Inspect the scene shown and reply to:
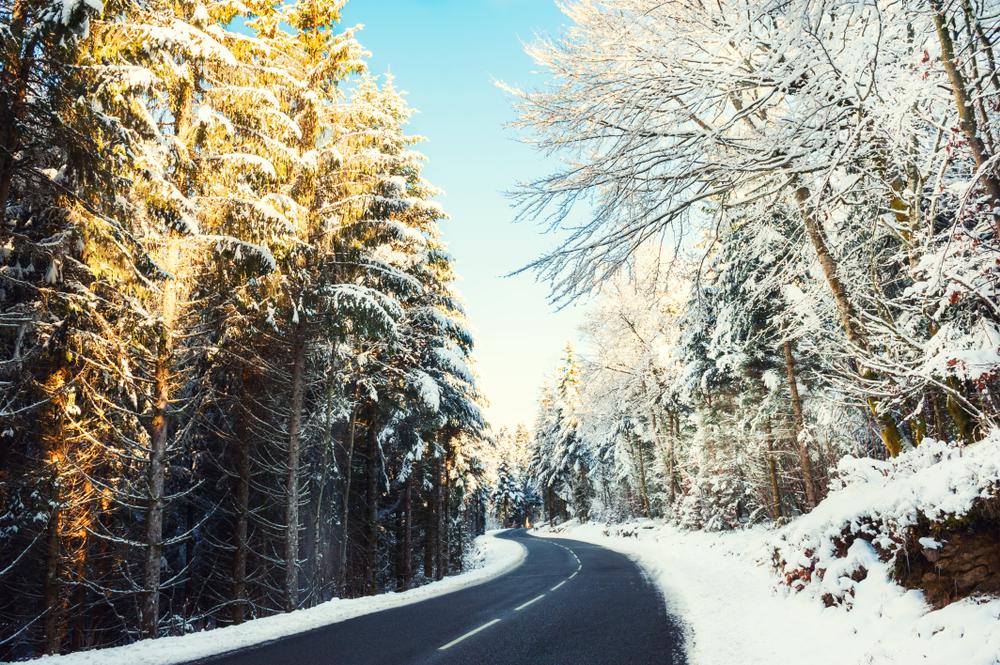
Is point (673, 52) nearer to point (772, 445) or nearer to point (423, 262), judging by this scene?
point (423, 262)

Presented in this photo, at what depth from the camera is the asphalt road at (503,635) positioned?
6.38 m

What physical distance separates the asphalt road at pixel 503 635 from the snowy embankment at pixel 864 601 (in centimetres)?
67

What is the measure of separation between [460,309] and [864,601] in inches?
620

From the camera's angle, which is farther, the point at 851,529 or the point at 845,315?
the point at 845,315

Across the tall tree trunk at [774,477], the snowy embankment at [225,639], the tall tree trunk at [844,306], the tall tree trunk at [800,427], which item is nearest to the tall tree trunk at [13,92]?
the snowy embankment at [225,639]

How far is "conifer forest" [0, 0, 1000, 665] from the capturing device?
15.8 ft

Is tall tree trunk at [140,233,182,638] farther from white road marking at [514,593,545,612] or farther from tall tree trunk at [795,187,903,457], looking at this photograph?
tall tree trunk at [795,187,903,457]

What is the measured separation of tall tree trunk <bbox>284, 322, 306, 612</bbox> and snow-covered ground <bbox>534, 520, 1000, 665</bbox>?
319 inches

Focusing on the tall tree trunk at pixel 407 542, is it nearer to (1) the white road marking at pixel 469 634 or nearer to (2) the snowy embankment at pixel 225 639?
(2) the snowy embankment at pixel 225 639

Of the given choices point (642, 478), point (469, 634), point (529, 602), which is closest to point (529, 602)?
point (529, 602)

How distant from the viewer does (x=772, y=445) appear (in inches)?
722

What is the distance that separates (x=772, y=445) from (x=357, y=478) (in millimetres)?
15121

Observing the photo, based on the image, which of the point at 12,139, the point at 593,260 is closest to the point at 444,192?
the point at 12,139

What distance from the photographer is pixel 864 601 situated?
627cm
